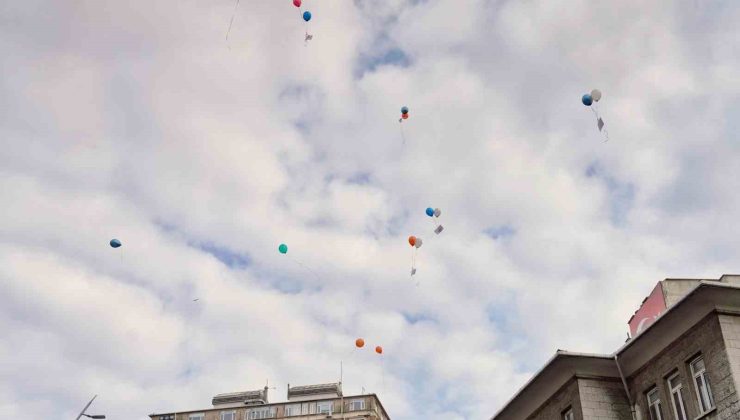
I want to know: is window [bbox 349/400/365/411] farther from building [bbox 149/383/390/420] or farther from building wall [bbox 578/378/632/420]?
building wall [bbox 578/378/632/420]

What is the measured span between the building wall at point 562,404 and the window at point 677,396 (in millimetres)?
3701

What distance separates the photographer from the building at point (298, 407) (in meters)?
85.4

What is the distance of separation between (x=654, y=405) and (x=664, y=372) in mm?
1522

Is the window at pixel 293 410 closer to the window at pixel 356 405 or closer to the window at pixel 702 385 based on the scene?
the window at pixel 356 405

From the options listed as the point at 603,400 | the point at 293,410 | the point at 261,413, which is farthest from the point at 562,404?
the point at 261,413

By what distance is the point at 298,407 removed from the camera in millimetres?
86312

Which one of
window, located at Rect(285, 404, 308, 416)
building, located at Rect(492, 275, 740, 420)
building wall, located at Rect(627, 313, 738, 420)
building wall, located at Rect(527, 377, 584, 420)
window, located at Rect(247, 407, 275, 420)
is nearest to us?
building wall, located at Rect(627, 313, 738, 420)

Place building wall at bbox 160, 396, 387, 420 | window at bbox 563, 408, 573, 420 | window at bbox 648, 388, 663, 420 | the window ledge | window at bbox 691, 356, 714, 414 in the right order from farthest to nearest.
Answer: building wall at bbox 160, 396, 387, 420 → window at bbox 563, 408, 573, 420 → window at bbox 648, 388, 663, 420 → window at bbox 691, 356, 714, 414 → the window ledge

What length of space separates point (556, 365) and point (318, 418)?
2189 inches

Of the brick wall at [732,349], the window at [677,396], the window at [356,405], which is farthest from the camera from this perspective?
the window at [356,405]

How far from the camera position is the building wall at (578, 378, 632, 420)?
31.6 meters

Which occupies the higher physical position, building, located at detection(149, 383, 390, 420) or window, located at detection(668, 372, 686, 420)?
building, located at detection(149, 383, 390, 420)

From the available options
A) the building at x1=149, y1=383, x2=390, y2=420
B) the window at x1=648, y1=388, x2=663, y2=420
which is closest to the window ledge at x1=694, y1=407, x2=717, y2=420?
the window at x1=648, y1=388, x2=663, y2=420

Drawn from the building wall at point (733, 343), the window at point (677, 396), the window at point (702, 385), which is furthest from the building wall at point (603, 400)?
the building wall at point (733, 343)
